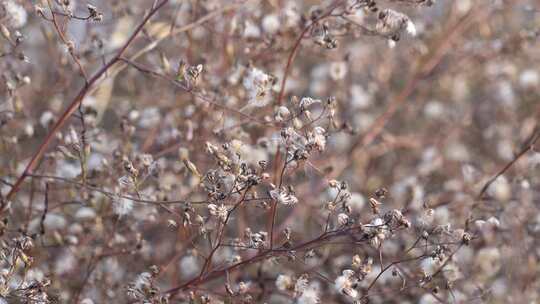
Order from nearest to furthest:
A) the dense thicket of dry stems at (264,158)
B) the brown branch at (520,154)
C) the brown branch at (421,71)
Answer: the dense thicket of dry stems at (264,158), the brown branch at (520,154), the brown branch at (421,71)

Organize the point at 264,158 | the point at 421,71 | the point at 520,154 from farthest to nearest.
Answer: the point at 421,71, the point at 264,158, the point at 520,154

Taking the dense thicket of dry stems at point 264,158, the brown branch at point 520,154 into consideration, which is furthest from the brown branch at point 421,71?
the brown branch at point 520,154

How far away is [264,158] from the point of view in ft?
7.98

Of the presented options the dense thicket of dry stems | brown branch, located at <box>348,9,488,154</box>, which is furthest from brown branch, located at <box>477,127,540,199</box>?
brown branch, located at <box>348,9,488,154</box>

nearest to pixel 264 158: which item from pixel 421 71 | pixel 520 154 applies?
pixel 520 154

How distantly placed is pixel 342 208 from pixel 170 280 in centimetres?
111

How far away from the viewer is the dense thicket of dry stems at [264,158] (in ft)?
5.50

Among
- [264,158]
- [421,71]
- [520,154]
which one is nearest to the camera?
[520,154]

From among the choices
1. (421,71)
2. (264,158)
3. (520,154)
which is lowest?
(520,154)

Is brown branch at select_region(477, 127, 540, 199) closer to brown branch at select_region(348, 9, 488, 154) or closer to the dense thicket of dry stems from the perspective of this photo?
the dense thicket of dry stems

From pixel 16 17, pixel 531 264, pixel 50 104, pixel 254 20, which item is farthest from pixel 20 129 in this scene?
pixel 531 264

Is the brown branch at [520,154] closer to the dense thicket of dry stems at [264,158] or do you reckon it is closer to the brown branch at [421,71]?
the dense thicket of dry stems at [264,158]

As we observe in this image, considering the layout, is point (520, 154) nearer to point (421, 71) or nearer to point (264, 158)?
point (264, 158)

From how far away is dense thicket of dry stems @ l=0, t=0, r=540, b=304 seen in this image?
168 centimetres
